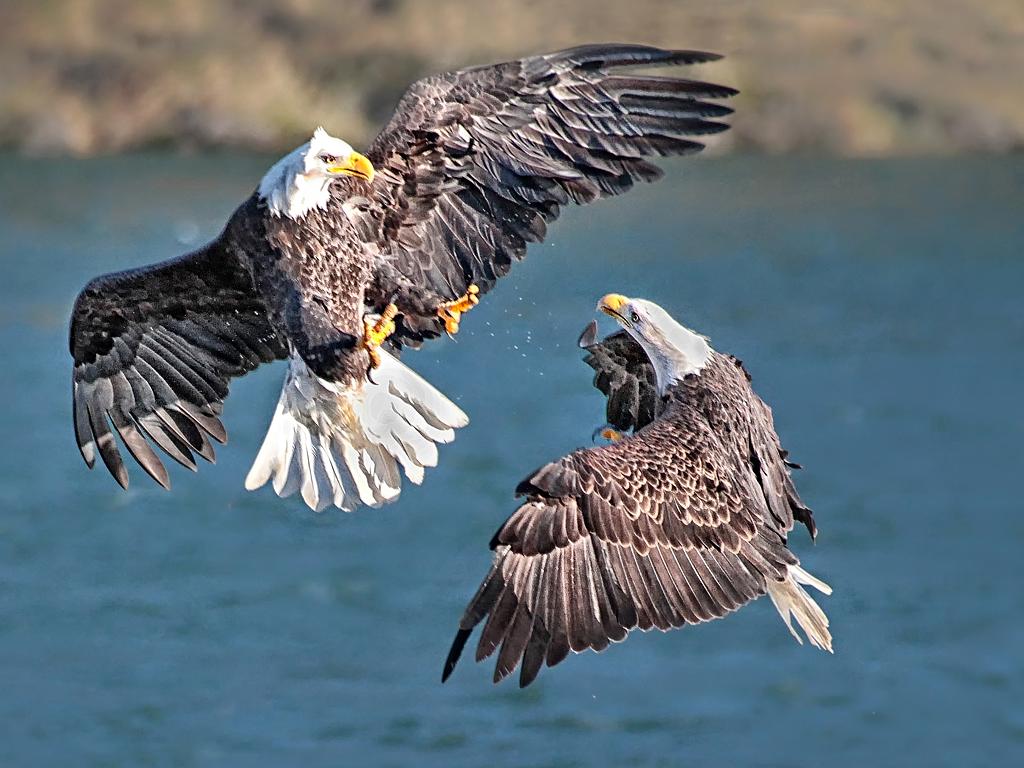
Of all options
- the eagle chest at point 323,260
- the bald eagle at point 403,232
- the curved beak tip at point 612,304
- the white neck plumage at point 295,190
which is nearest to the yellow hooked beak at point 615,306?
the curved beak tip at point 612,304

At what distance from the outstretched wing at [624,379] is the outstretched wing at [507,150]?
44 cm

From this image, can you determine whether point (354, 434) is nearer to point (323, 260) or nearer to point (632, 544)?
point (323, 260)

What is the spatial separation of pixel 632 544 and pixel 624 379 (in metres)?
1.07

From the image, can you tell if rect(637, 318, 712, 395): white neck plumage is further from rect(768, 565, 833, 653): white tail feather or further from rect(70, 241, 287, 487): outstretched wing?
rect(70, 241, 287, 487): outstretched wing

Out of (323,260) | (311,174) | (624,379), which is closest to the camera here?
(311,174)

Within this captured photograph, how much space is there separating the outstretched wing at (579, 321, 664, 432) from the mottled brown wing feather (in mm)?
447

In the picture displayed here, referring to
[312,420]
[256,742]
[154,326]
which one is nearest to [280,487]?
[312,420]

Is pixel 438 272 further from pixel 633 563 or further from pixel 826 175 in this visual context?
pixel 826 175

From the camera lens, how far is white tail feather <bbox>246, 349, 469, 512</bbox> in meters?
8.12

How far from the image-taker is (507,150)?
27.1ft

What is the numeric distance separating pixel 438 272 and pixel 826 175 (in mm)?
14645

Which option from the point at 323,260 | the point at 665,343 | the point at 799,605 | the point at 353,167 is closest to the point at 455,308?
the point at 323,260

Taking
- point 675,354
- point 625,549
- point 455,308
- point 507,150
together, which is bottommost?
point 625,549

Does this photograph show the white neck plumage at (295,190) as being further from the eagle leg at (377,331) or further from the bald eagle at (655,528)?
the bald eagle at (655,528)
